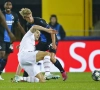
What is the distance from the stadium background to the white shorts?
5980 mm

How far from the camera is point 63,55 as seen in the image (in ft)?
70.2

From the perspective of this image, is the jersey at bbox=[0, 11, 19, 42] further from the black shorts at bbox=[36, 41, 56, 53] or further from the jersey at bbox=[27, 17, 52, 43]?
the black shorts at bbox=[36, 41, 56, 53]

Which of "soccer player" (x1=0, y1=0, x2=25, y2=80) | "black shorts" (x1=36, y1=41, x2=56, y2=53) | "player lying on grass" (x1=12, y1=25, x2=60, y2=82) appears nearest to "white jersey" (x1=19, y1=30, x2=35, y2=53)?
"player lying on grass" (x1=12, y1=25, x2=60, y2=82)

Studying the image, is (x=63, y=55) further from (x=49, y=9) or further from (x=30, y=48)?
(x=30, y=48)

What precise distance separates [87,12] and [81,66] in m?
4.61

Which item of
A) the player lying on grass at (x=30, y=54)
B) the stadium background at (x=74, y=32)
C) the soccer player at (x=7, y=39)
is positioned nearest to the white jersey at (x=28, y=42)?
the player lying on grass at (x=30, y=54)

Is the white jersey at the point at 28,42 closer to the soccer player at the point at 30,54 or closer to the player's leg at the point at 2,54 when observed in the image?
the soccer player at the point at 30,54

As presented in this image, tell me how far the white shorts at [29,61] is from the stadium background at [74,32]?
598 cm

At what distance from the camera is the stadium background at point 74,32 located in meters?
21.3

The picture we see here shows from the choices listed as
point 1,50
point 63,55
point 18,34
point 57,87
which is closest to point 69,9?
point 18,34

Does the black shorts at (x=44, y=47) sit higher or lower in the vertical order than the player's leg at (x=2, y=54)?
higher

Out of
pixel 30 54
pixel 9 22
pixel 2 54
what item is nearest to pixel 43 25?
pixel 30 54

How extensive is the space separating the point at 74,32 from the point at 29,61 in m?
8.85

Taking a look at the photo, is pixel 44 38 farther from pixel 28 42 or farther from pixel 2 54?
pixel 28 42
